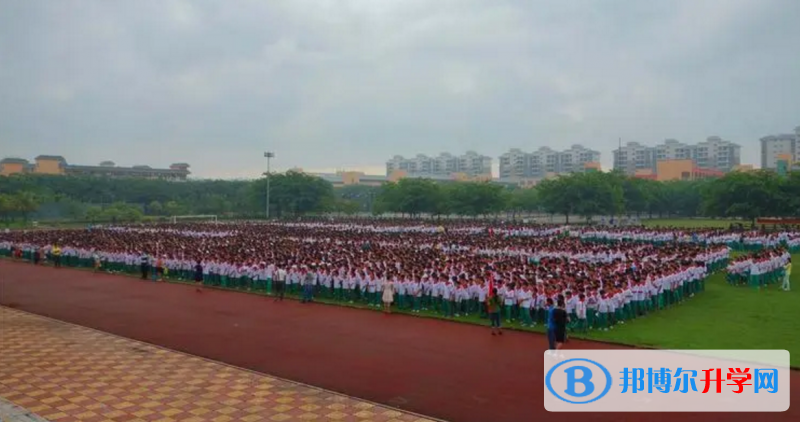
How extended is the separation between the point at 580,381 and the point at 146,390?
7283 millimetres

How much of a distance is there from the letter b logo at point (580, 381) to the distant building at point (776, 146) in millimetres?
158140

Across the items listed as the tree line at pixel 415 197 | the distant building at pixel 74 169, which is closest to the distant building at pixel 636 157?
the tree line at pixel 415 197

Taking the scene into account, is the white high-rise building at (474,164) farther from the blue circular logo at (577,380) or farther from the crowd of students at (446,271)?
the blue circular logo at (577,380)

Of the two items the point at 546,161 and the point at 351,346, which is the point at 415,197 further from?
the point at 546,161

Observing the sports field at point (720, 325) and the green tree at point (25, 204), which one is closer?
the sports field at point (720, 325)

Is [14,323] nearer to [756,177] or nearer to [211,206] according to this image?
[756,177]

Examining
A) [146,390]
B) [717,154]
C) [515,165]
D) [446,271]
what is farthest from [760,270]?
[515,165]

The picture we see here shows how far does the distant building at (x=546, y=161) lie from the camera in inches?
6624

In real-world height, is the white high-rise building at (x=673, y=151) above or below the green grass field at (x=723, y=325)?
above

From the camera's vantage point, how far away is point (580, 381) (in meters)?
10.3

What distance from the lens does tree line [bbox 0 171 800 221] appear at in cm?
4297

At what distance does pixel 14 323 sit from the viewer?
15750mm

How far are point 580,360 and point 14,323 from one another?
1411 cm

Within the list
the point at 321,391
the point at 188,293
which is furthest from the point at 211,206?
the point at 321,391
